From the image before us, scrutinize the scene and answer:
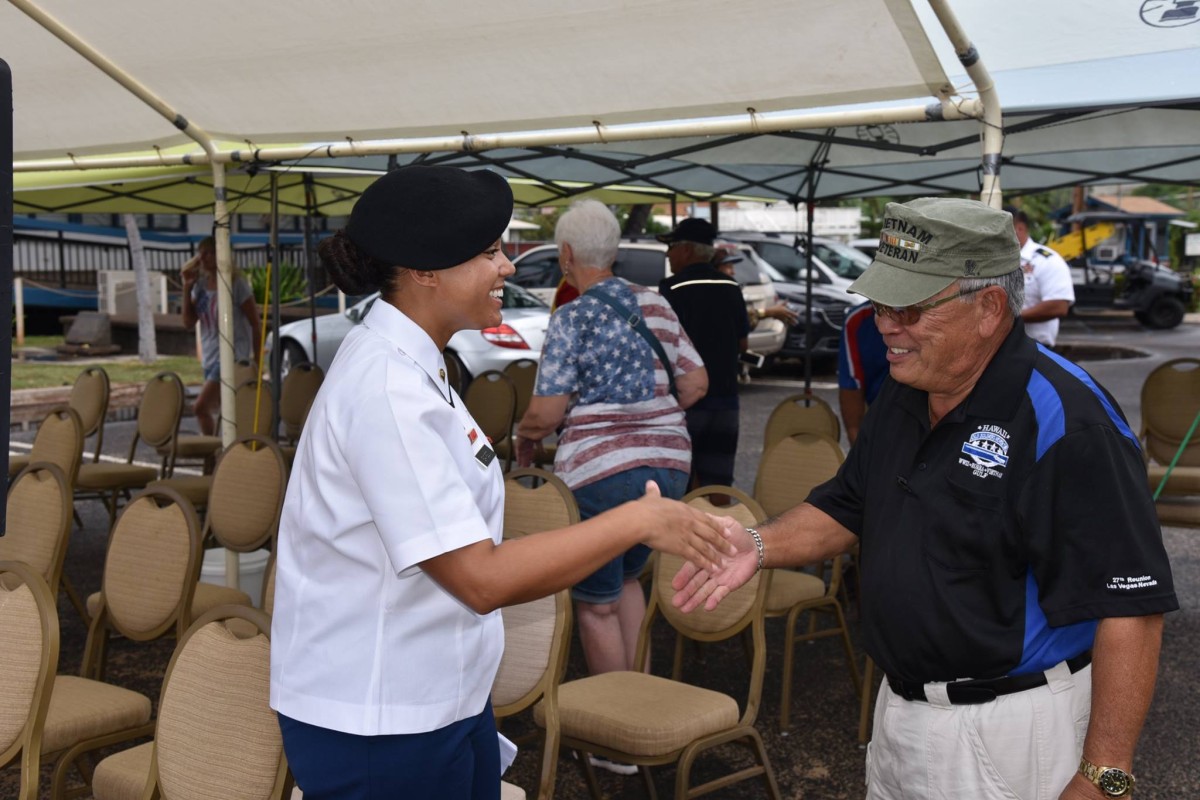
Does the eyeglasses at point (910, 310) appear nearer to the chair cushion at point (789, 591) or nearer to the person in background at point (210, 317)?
the chair cushion at point (789, 591)

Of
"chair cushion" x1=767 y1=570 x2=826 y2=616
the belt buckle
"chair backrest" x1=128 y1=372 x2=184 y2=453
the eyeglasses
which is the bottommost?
"chair cushion" x1=767 y1=570 x2=826 y2=616

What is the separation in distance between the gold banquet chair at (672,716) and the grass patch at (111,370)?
420 inches

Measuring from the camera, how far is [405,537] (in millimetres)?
1753

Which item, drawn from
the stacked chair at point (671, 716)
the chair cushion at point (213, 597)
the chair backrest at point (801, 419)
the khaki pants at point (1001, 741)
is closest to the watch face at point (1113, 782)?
the khaki pants at point (1001, 741)

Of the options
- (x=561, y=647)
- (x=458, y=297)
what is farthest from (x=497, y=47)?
(x=458, y=297)

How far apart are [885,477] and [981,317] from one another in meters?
0.36

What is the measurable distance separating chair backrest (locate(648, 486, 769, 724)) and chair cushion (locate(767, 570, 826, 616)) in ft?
2.06

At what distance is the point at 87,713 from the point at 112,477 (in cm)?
387

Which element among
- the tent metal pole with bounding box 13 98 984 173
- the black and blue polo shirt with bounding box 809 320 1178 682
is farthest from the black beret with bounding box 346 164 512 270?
the tent metal pole with bounding box 13 98 984 173

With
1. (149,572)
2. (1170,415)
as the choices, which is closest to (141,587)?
(149,572)

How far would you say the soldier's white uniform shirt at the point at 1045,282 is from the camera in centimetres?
811

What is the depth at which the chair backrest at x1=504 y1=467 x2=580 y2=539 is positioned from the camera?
154 inches

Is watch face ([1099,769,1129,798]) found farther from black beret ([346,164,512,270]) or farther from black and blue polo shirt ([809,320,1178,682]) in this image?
black beret ([346,164,512,270])

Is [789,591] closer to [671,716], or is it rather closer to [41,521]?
[671,716]
